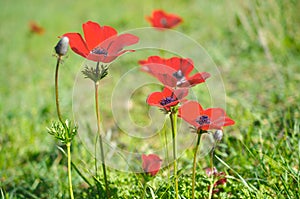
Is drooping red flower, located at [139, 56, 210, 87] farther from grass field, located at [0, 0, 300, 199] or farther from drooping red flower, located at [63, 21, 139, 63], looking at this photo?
grass field, located at [0, 0, 300, 199]

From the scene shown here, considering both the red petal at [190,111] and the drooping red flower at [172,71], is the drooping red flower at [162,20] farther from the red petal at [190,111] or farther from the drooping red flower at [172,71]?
the red petal at [190,111]

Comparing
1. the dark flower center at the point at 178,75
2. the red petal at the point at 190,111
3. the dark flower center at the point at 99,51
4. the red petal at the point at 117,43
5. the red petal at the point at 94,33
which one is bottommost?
the red petal at the point at 190,111

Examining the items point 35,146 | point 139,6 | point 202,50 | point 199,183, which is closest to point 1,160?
point 35,146

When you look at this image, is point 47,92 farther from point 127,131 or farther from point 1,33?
point 1,33

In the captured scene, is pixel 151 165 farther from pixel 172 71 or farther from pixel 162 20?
pixel 162 20

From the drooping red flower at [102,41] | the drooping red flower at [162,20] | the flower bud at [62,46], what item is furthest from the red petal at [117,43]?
the drooping red flower at [162,20]

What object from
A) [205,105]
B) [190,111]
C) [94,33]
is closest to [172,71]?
[190,111]

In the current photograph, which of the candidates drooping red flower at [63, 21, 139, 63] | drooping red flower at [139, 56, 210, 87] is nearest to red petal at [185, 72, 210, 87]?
drooping red flower at [139, 56, 210, 87]
